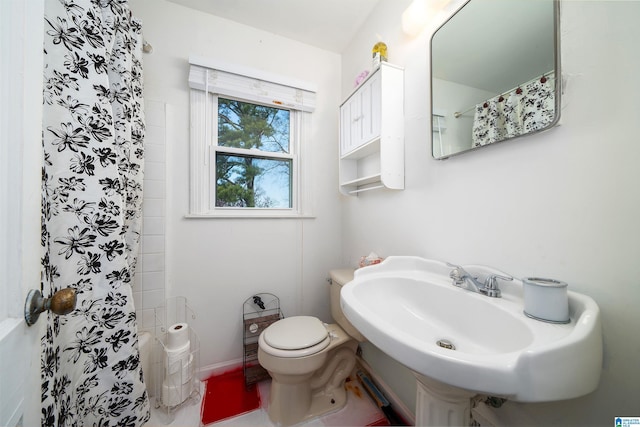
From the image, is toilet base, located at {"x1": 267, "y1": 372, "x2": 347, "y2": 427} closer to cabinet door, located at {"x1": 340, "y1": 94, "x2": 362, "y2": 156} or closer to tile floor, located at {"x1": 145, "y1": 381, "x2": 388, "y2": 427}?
tile floor, located at {"x1": 145, "y1": 381, "x2": 388, "y2": 427}

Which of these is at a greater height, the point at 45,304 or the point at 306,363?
the point at 45,304

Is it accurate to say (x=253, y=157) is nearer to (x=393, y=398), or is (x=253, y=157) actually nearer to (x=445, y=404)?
(x=445, y=404)

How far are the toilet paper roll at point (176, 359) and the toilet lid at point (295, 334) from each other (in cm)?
47

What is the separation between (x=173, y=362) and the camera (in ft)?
3.85

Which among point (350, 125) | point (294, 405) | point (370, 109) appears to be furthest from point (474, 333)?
point (350, 125)

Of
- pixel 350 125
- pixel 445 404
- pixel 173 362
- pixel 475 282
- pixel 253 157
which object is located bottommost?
pixel 173 362

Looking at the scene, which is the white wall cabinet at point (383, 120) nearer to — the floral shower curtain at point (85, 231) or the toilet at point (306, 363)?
the toilet at point (306, 363)

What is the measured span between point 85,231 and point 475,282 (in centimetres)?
132

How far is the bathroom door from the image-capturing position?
0.34 metres

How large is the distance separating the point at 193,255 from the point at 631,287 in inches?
70.6

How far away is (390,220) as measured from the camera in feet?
4.13

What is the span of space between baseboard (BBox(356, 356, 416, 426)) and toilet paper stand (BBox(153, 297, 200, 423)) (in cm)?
104

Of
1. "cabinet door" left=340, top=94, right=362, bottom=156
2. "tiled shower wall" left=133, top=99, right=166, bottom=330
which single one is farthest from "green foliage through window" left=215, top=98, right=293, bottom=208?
"cabinet door" left=340, top=94, right=362, bottom=156

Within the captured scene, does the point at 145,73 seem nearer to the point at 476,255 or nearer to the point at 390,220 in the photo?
the point at 390,220
